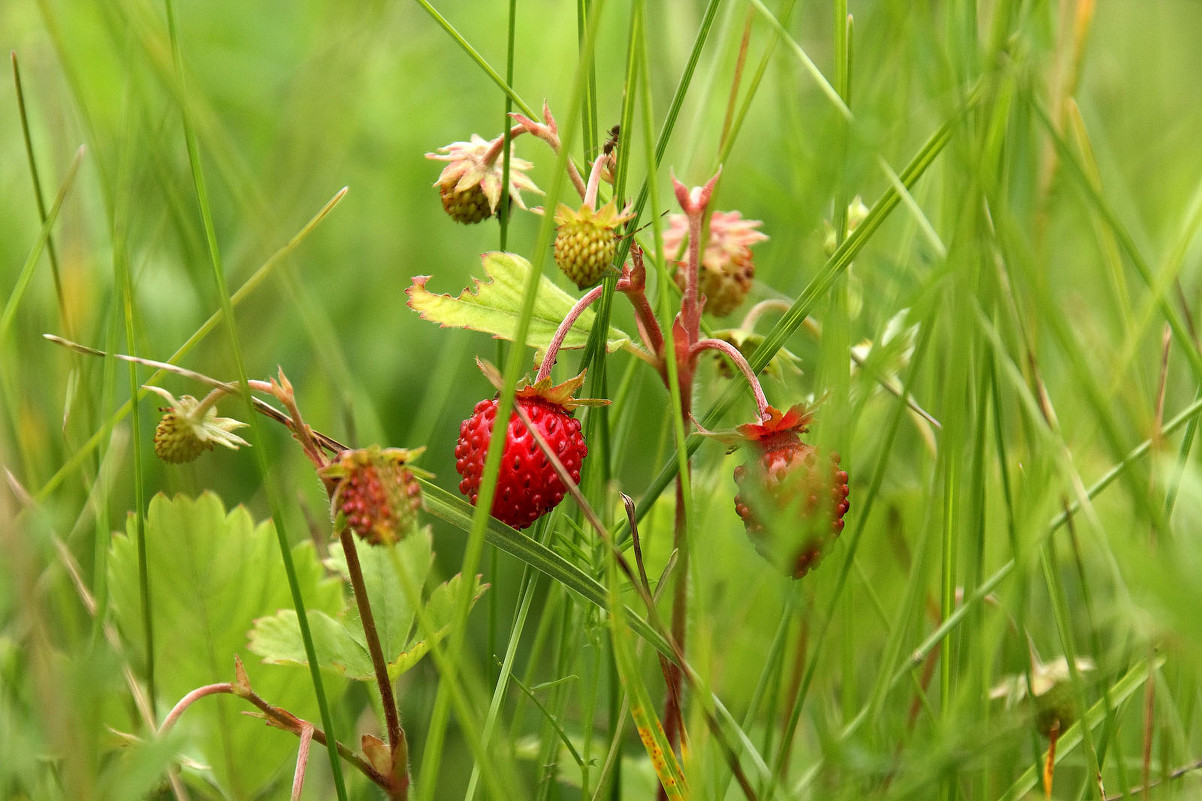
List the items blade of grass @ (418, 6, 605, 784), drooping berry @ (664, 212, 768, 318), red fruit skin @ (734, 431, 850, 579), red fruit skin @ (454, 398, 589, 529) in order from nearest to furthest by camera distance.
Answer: blade of grass @ (418, 6, 605, 784), red fruit skin @ (734, 431, 850, 579), red fruit skin @ (454, 398, 589, 529), drooping berry @ (664, 212, 768, 318)

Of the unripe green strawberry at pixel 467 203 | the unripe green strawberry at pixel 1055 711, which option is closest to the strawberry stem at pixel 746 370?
the unripe green strawberry at pixel 467 203

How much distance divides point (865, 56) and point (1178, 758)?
0.78 meters

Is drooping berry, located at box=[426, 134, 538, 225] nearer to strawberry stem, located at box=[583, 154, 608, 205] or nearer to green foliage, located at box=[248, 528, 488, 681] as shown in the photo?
strawberry stem, located at box=[583, 154, 608, 205]

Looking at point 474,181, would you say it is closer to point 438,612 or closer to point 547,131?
point 547,131

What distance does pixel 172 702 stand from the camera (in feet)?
3.04

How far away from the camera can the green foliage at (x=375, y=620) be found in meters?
0.76

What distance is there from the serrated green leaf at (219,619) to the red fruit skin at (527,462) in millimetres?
269

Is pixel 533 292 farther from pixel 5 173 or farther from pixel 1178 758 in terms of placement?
pixel 5 173

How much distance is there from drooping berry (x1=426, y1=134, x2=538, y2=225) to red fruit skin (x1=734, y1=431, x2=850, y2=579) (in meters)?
0.31

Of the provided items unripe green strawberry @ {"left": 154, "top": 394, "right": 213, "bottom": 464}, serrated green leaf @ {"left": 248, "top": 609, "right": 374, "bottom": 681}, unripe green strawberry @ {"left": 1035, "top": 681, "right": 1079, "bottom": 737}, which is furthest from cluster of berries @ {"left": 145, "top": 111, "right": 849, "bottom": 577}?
unripe green strawberry @ {"left": 1035, "top": 681, "right": 1079, "bottom": 737}

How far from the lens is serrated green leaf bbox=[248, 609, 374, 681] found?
0.77 metres

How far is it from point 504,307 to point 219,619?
0.41 metres

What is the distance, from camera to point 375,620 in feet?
2.61

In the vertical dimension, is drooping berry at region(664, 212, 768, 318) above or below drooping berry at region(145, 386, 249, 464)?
above
